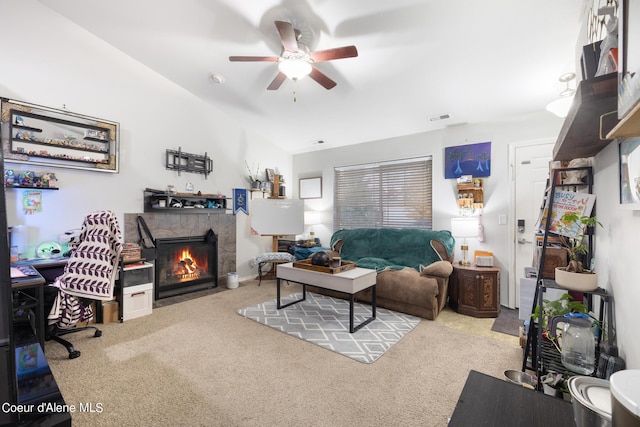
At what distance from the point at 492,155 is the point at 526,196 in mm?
679

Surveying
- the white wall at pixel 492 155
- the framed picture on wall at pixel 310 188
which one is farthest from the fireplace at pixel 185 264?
the white wall at pixel 492 155

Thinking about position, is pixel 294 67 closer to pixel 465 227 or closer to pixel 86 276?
pixel 86 276

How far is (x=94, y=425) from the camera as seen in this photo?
167 cm

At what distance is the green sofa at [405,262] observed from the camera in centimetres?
337

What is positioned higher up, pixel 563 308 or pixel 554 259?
pixel 554 259

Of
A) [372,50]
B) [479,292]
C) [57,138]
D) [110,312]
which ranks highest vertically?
[372,50]

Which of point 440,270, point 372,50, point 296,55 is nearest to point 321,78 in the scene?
point 296,55

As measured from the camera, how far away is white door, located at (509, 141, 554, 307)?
11.5 feet

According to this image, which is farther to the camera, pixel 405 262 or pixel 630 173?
pixel 405 262

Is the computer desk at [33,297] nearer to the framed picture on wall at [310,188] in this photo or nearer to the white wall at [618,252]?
the white wall at [618,252]

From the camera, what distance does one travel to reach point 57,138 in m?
3.28

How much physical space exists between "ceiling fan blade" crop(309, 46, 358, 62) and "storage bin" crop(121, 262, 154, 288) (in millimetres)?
3125

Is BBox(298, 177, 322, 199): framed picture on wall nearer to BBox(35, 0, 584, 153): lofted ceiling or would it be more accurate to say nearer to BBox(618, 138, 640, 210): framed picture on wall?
BBox(35, 0, 584, 153): lofted ceiling

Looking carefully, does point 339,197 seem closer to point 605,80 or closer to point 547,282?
point 547,282
